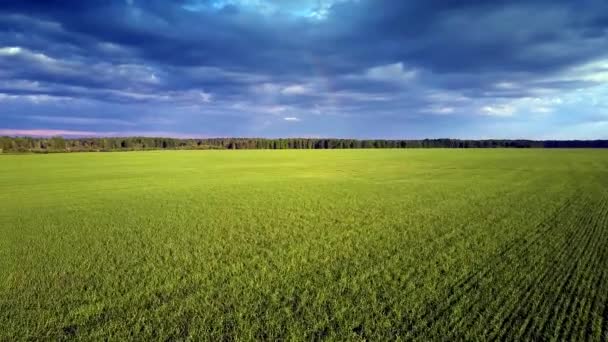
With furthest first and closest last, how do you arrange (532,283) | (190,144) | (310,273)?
(190,144) → (310,273) → (532,283)

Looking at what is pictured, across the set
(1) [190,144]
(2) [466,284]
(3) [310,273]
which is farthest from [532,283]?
(1) [190,144]

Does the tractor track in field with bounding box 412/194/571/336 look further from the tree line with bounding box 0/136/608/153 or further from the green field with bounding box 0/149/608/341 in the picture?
the tree line with bounding box 0/136/608/153

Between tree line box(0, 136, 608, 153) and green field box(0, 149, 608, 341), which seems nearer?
green field box(0, 149, 608, 341)

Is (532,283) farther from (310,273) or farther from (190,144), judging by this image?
(190,144)

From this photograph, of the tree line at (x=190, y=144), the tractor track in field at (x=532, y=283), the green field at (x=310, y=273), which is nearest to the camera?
the tractor track in field at (x=532, y=283)

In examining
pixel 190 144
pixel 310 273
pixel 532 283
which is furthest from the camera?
pixel 190 144

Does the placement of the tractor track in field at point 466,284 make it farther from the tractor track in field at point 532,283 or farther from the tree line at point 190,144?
the tree line at point 190,144

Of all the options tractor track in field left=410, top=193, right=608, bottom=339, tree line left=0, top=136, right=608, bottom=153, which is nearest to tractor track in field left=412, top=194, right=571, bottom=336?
tractor track in field left=410, top=193, right=608, bottom=339

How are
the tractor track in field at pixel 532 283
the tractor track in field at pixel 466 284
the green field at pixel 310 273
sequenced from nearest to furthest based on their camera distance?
the tractor track in field at pixel 532 283 → the green field at pixel 310 273 → the tractor track in field at pixel 466 284

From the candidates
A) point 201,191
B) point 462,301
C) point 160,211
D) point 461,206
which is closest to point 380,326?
point 462,301

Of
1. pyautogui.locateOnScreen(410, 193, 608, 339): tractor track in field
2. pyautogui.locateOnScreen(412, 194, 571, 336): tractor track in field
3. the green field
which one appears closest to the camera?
pyautogui.locateOnScreen(410, 193, 608, 339): tractor track in field

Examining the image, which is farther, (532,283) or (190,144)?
(190,144)

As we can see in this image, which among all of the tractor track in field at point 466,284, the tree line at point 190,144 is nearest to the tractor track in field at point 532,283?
the tractor track in field at point 466,284

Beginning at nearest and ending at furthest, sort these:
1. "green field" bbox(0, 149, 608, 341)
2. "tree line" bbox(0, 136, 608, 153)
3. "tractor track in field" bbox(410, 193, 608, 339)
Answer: "tractor track in field" bbox(410, 193, 608, 339) → "green field" bbox(0, 149, 608, 341) → "tree line" bbox(0, 136, 608, 153)
